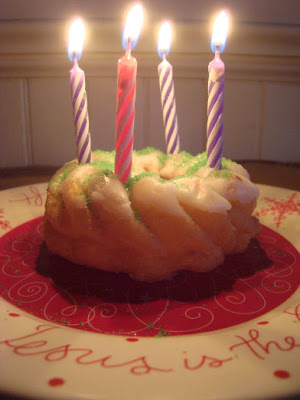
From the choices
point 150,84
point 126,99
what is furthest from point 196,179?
point 150,84

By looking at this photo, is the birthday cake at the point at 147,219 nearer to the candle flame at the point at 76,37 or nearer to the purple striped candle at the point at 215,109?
the purple striped candle at the point at 215,109

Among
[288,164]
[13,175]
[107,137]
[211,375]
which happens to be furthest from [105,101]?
[211,375]

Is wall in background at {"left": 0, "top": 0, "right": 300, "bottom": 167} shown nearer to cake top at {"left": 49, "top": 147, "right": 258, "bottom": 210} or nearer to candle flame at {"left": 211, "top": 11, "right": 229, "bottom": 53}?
candle flame at {"left": 211, "top": 11, "right": 229, "bottom": 53}

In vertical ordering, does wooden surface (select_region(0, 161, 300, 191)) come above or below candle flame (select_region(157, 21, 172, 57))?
below

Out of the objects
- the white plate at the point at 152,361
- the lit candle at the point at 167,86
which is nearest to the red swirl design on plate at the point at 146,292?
the white plate at the point at 152,361

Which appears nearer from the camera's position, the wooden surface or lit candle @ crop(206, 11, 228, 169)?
lit candle @ crop(206, 11, 228, 169)

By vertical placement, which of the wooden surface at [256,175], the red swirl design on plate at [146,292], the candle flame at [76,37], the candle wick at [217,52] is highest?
the candle flame at [76,37]

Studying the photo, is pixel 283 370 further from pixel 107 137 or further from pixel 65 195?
pixel 107 137

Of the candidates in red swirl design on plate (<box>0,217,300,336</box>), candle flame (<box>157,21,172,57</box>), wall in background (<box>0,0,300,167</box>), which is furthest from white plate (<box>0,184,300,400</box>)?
wall in background (<box>0,0,300,167</box>)
